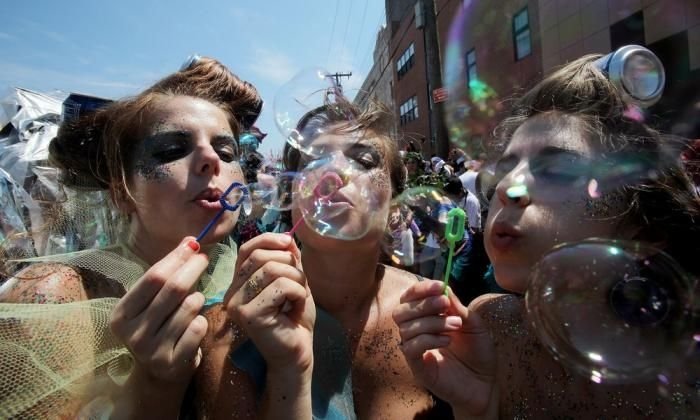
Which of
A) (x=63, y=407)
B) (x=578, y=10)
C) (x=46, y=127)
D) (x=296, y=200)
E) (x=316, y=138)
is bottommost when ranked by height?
(x=63, y=407)

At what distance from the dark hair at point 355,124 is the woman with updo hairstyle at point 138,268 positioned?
298 mm

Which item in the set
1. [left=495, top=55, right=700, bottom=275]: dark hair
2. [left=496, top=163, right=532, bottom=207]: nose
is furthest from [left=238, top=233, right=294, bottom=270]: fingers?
[left=495, top=55, right=700, bottom=275]: dark hair

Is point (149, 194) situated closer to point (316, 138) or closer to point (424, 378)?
point (316, 138)

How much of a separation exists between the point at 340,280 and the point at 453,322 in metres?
0.60

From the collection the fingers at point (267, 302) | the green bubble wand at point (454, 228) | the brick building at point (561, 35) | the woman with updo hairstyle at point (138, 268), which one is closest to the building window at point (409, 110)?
the brick building at point (561, 35)

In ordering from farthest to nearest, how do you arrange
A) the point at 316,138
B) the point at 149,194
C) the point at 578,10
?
the point at 578,10 → the point at 316,138 → the point at 149,194

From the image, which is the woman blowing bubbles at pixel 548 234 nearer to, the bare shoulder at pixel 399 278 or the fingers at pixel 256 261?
the fingers at pixel 256 261

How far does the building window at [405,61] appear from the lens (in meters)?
21.6

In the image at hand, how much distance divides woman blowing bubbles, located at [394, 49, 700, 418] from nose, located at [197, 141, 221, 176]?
Answer: 79 centimetres

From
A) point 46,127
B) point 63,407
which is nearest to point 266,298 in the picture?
point 63,407

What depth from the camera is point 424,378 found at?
1.09 metres

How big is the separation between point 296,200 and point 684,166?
129cm

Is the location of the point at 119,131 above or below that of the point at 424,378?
above

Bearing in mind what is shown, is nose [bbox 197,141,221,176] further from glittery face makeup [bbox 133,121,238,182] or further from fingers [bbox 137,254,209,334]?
fingers [bbox 137,254,209,334]
